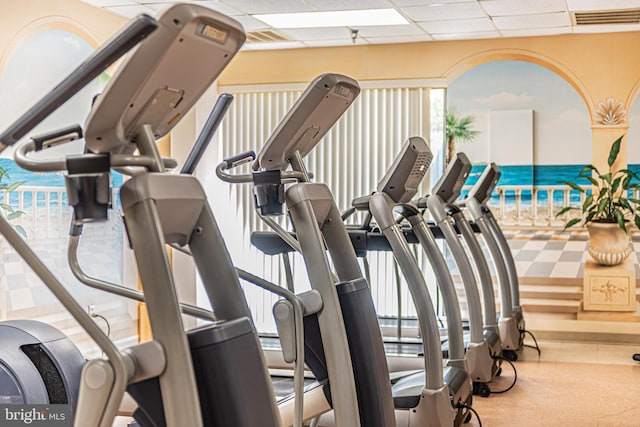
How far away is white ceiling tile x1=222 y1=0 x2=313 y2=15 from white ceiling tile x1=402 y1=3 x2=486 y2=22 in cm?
76

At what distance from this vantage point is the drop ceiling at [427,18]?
5652 millimetres

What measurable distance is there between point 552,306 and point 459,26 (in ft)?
9.08

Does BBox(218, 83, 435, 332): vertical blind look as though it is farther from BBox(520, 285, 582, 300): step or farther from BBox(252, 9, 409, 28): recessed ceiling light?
BBox(520, 285, 582, 300): step

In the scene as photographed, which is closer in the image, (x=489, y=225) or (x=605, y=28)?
(x=489, y=225)

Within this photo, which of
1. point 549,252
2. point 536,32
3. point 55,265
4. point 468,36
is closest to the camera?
point 55,265

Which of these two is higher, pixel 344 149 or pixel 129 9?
pixel 129 9

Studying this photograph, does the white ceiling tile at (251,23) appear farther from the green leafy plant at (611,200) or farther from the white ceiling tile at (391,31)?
the green leafy plant at (611,200)

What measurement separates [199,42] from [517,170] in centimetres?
1539

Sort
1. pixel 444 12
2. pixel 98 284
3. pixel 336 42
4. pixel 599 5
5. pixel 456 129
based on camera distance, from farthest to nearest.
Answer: pixel 456 129 → pixel 336 42 → pixel 444 12 → pixel 599 5 → pixel 98 284

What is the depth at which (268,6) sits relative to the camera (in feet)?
18.6

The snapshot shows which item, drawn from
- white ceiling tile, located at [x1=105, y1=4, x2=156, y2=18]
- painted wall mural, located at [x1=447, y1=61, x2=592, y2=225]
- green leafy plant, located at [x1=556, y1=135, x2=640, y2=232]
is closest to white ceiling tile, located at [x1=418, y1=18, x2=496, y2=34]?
green leafy plant, located at [x1=556, y1=135, x2=640, y2=232]

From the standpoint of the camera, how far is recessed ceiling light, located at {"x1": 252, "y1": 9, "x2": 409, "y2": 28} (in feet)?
19.5

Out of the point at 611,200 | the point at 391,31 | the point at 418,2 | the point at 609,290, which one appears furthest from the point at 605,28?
the point at 609,290

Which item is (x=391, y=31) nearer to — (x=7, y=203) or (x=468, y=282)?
(x=468, y=282)
